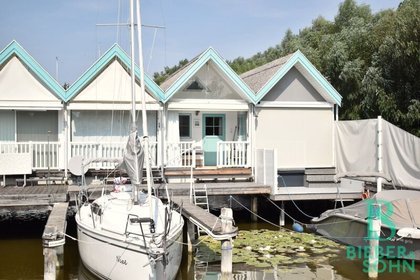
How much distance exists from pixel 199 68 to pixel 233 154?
3258 millimetres

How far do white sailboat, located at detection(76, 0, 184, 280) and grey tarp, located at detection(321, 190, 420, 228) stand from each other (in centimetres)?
473

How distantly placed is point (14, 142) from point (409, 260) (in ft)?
41.6

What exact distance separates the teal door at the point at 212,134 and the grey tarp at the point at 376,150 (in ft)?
14.6

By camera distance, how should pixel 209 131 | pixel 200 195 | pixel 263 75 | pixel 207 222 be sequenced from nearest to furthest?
1. pixel 207 222
2. pixel 200 195
3. pixel 209 131
4. pixel 263 75

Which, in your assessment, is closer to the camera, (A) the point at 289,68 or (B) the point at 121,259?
(B) the point at 121,259

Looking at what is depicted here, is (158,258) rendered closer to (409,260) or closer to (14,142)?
(409,260)

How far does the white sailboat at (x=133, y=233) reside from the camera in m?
8.88

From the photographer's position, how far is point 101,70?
675 inches

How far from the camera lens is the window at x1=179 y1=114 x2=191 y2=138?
1883 cm

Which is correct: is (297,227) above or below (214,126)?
below

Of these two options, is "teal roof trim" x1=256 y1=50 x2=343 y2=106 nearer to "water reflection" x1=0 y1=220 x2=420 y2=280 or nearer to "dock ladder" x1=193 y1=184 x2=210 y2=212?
"dock ladder" x1=193 y1=184 x2=210 y2=212

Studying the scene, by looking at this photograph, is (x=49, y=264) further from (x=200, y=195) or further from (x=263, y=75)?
(x=263, y=75)

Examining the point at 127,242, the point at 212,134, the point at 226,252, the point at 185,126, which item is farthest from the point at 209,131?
the point at 127,242

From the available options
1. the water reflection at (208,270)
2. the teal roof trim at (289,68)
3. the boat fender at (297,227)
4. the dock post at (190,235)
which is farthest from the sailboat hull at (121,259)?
the teal roof trim at (289,68)
